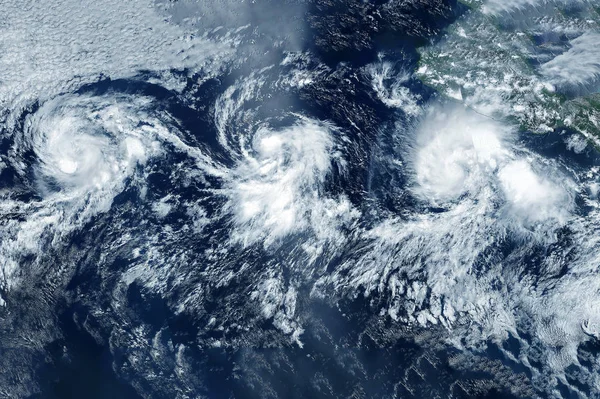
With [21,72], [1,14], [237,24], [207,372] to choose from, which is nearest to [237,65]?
[237,24]

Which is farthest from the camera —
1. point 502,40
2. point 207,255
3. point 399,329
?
point 502,40

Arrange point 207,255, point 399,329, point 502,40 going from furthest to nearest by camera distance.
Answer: point 502,40 → point 207,255 → point 399,329

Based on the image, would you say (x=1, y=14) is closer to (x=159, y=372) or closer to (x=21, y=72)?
(x=21, y=72)

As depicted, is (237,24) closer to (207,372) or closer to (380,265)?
(380,265)

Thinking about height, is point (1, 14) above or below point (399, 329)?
above

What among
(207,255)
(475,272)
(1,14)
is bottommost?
(475,272)

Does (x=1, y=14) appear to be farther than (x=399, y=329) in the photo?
Yes
